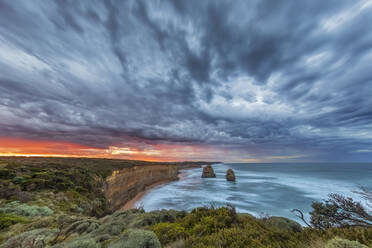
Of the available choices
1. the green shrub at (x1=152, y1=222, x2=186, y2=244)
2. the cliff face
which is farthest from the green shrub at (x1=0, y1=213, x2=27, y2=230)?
the cliff face

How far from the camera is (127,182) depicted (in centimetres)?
3056

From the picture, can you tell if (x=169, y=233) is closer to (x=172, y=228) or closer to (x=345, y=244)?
(x=172, y=228)

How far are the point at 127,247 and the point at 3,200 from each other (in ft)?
38.9

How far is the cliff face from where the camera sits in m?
23.2

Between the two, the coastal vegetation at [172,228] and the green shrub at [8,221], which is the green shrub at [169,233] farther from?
the green shrub at [8,221]

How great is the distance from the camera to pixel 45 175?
13562mm

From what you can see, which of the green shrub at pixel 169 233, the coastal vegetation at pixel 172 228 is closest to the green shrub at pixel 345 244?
the coastal vegetation at pixel 172 228

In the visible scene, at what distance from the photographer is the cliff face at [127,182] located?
23178 mm

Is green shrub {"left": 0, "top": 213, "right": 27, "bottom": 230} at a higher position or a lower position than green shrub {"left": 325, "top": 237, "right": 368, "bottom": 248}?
lower

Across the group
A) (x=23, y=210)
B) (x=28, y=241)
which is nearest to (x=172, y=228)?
(x=28, y=241)

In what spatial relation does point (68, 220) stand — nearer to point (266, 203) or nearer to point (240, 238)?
point (240, 238)

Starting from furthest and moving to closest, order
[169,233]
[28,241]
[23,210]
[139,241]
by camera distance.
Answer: [23,210] → [169,233] → [28,241] → [139,241]

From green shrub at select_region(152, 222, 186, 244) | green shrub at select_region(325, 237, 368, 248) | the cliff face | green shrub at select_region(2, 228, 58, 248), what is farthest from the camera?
the cliff face

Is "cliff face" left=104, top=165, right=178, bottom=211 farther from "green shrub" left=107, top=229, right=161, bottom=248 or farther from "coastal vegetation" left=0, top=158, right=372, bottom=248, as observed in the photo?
"green shrub" left=107, top=229, right=161, bottom=248
